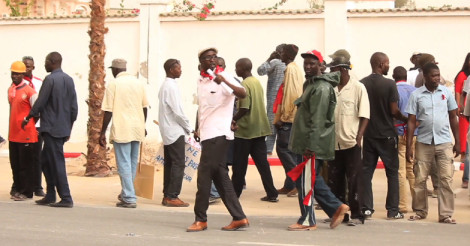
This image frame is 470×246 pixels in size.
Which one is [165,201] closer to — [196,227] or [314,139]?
[196,227]

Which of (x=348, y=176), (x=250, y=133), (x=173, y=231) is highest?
(x=250, y=133)

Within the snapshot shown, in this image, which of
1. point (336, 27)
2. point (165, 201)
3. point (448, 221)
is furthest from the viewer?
point (336, 27)

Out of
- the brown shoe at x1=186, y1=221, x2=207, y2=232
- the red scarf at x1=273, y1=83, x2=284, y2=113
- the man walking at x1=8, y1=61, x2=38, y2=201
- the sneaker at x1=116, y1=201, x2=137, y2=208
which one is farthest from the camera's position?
the red scarf at x1=273, y1=83, x2=284, y2=113

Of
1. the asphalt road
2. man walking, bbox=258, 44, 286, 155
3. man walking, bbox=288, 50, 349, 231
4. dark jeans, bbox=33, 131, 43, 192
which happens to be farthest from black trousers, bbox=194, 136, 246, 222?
man walking, bbox=258, 44, 286, 155

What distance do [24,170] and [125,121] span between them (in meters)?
1.70

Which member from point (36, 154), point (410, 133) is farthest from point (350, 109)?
point (36, 154)

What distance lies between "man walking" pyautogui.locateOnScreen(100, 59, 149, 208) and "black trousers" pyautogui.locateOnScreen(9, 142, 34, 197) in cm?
119

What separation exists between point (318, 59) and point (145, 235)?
8.47 feet

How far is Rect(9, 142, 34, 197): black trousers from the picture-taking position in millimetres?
12742

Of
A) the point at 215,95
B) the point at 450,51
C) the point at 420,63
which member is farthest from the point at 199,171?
the point at 450,51

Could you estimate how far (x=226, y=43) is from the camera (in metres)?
20.5

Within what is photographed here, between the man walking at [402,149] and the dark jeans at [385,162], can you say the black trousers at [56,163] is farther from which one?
the man walking at [402,149]

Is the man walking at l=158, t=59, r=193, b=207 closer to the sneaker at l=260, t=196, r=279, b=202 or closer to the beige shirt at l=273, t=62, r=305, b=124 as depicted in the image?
the sneaker at l=260, t=196, r=279, b=202

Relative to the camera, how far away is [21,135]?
41.6ft
